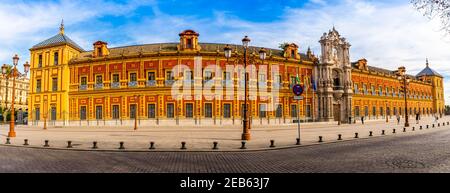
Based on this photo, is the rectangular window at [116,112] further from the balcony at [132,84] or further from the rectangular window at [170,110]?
the rectangular window at [170,110]

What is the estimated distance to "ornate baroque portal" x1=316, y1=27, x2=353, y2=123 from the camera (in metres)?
43.2

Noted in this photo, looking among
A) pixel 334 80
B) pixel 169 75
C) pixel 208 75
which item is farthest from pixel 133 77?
pixel 334 80

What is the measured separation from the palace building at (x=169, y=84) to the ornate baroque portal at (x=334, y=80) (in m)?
0.17

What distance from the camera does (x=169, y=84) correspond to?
34.6m

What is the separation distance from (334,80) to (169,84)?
2956 cm

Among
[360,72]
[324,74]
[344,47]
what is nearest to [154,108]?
[324,74]

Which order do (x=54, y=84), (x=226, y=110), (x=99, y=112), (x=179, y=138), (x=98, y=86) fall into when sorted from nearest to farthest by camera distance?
(x=179, y=138) < (x=226, y=110) < (x=99, y=112) < (x=98, y=86) < (x=54, y=84)

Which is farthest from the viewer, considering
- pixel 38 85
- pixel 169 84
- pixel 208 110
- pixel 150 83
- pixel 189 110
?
pixel 38 85

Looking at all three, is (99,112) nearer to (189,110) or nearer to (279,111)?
(189,110)

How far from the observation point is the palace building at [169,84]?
3462cm

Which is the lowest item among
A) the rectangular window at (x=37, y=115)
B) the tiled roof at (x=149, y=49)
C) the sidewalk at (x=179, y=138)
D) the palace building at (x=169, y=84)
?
the sidewalk at (x=179, y=138)

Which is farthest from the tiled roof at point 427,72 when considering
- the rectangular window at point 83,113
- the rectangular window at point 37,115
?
the rectangular window at point 37,115

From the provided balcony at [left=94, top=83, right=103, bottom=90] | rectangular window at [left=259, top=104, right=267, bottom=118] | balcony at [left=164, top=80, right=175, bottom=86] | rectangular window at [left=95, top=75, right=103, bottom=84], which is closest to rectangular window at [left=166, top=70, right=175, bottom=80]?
balcony at [left=164, top=80, right=175, bottom=86]
